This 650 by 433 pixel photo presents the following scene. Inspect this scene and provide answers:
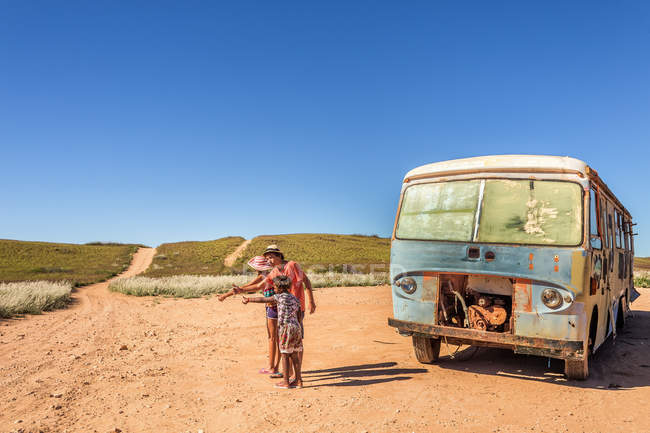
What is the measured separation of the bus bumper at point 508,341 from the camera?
5.41 meters

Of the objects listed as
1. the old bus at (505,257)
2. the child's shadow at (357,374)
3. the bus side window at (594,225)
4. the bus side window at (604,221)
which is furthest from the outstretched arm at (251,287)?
Result: the bus side window at (604,221)

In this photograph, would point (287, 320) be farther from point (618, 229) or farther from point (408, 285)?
point (618, 229)

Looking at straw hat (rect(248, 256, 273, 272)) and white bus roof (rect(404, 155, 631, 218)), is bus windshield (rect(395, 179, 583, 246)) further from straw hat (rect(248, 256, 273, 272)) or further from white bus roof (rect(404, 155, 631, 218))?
→ straw hat (rect(248, 256, 273, 272))

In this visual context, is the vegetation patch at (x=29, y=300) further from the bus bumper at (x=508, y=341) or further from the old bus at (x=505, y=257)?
the bus bumper at (x=508, y=341)

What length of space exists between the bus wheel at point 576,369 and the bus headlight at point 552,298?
892mm

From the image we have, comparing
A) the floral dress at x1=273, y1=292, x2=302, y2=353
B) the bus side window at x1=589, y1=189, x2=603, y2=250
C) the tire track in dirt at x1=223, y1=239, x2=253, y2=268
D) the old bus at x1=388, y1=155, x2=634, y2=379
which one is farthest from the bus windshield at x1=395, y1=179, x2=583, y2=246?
the tire track in dirt at x1=223, y1=239, x2=253, y2=268

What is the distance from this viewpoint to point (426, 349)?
694cm

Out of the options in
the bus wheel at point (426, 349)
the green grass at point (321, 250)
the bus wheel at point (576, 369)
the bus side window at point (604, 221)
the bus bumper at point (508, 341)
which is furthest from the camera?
the green grass at point (321, 250)

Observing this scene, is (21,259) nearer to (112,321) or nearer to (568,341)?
(112,321)

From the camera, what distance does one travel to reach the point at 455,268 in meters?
6.03

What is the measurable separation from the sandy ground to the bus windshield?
6.27 feet

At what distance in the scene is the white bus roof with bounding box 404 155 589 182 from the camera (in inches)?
232

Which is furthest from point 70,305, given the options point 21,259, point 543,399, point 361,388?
point 21,259

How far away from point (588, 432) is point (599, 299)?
2504 millimetres
